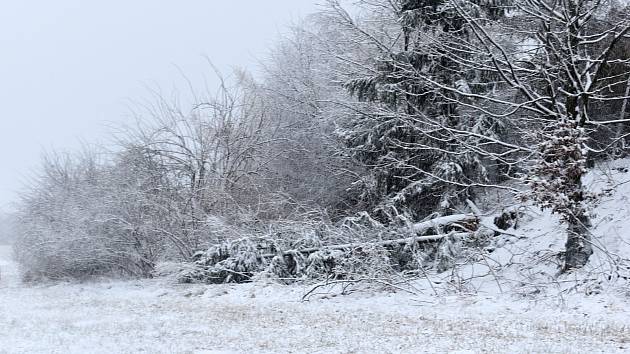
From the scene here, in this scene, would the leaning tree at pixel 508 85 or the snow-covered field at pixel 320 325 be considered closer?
the snow-covered field at pixel 320 325

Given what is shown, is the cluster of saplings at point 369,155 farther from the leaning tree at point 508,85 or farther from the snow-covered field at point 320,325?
the snow-covered field at point 320,325

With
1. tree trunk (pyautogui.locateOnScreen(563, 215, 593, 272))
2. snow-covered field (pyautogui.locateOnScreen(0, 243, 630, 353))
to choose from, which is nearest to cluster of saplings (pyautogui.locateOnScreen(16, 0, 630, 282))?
tree trunk (pyautogui.locateOnScreen(563, 215, 593, 272))

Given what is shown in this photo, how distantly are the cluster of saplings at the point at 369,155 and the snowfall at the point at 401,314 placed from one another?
0.95 meters

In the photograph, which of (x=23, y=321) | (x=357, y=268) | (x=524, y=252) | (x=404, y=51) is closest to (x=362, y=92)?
(x=404, y=51)

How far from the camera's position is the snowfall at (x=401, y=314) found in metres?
8.34

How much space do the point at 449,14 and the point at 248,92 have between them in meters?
12.5

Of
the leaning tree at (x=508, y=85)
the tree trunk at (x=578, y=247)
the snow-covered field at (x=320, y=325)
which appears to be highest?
the leaning tree at (x=508, y=85)

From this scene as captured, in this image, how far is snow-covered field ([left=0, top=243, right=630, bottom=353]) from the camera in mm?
8109

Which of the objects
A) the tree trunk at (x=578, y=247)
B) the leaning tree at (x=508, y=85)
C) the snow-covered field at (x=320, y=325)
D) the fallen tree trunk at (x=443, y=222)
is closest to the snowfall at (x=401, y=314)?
the snow-covered field at (x=320, y=325)

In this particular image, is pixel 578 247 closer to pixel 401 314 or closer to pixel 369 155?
pixel 401 314

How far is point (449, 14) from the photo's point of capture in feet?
53.3

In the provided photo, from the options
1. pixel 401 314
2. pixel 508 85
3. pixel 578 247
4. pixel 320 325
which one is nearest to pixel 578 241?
pixel 578 247

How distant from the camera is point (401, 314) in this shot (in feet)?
37.2

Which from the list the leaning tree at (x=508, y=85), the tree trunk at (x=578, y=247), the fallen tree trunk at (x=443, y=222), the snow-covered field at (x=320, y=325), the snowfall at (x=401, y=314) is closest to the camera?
the snow-covered field at (x=320, y=325)
